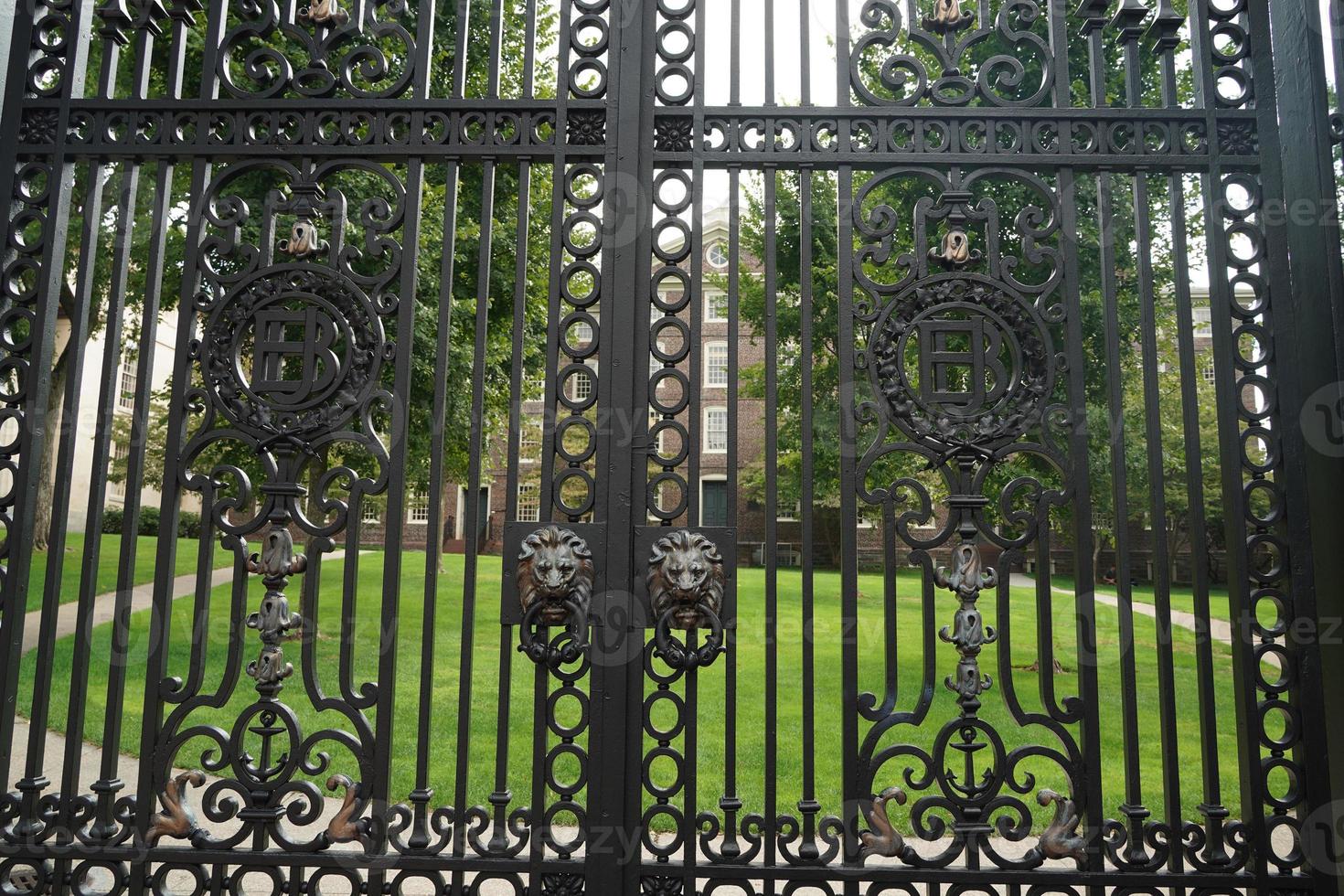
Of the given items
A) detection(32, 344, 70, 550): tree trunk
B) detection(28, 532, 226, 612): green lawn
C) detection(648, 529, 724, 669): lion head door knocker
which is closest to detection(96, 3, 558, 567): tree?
detection(32, 344, 70, 550): tree trunk

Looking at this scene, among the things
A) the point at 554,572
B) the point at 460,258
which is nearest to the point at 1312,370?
the point at 554,572

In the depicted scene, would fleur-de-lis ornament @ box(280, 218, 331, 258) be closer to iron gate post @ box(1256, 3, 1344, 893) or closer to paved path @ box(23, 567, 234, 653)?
iron gate post @ box(1256, 3, 1344, 893)

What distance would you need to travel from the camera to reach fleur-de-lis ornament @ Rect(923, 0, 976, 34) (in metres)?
3.21

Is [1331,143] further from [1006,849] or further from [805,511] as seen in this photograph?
[1006,849]

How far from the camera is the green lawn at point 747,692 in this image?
6.38m

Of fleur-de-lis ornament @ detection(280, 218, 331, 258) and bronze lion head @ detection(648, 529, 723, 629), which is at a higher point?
fleur-de-lis ornament @ detection(280, 218, 331, 258)

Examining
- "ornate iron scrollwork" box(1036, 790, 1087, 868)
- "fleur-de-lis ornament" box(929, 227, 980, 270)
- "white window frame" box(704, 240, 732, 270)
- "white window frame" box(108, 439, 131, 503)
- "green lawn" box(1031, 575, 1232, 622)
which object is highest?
"white window frame" box(704, 240, 732, 270)

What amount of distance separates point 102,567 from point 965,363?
15.3 metres

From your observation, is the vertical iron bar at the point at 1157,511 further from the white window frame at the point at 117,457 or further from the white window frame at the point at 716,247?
the white window frame at the point at 117,457

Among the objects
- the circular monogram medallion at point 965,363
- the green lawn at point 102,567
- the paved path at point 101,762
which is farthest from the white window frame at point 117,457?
the circular monogram medallion at point 965,363

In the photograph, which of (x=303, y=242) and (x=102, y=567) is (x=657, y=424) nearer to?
(x=303, y=242)

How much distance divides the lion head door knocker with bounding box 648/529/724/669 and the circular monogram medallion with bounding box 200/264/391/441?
125 cm

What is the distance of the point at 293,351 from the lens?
3.17 m

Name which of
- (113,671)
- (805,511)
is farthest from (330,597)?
(805,511)
